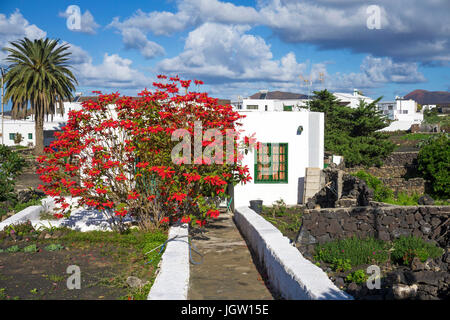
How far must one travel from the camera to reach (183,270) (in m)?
6.24

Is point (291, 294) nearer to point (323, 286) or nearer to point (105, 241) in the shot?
point (323, 286)

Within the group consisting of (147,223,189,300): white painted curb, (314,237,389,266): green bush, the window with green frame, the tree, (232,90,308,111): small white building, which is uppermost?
(232,90,308,111): small white building

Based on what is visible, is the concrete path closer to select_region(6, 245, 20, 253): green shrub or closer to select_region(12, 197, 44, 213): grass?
select_region(6, 245, 20, 253): green shrub

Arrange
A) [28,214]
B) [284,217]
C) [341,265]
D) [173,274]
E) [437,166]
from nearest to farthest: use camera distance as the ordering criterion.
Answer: [173,274] < [341,265] < [28,214] < [284,217] < [437,166]

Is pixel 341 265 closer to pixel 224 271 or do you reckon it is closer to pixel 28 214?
pixel 224 271

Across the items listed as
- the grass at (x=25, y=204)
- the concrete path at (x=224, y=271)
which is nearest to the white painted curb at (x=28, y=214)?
the grass at (x=25, y=204)

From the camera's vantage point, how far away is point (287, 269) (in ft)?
19.2

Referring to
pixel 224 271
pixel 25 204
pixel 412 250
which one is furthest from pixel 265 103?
pixel 224 271

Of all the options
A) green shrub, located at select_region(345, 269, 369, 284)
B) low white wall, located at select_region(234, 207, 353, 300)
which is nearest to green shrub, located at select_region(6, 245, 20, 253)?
low white wall, located at select_region(234, 207, 353, 300)

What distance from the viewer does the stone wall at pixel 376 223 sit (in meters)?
9.10

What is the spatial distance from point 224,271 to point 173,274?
1.71m

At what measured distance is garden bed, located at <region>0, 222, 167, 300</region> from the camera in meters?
6.14

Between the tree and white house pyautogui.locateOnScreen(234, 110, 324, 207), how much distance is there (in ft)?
47.3

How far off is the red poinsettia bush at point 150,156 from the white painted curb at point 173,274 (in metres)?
1.43
